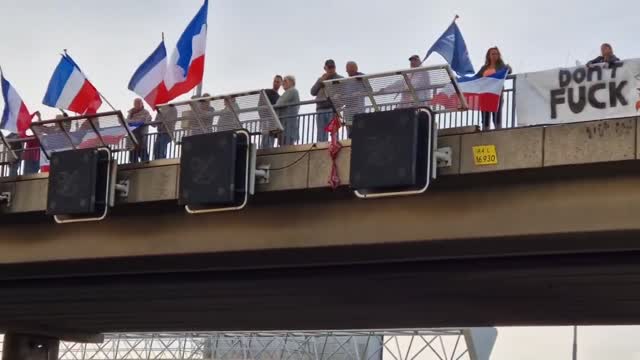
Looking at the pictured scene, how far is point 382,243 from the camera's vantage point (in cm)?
1825

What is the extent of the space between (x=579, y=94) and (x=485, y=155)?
155cm

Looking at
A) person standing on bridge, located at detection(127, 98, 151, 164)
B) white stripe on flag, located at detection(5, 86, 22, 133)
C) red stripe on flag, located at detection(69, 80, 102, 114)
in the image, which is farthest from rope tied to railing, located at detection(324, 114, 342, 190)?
white stripe on flag, located at detection(5, 86, 22, 133)

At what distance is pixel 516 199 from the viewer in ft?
55.7

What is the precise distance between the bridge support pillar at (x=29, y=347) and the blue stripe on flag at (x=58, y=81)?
14.3 meters

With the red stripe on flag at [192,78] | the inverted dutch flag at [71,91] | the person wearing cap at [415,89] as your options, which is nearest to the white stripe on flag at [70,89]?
the inverted dutch flag at [71,91]

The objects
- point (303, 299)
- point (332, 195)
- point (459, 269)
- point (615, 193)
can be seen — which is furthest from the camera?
point (303, 299)

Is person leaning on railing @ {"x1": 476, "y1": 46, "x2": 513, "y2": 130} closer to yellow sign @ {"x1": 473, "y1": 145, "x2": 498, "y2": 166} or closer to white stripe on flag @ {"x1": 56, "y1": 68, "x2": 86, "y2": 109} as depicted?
yellow sign @ {"x1": 473, "y1": 145, "x2": 498, "y2": 166}

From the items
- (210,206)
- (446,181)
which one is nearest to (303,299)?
(210,206)

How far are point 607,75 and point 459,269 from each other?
5.14 meters

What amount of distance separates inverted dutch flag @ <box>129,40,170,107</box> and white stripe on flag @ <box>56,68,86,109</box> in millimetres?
1233

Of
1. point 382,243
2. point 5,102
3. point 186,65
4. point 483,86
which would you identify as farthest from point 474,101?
point 5,102

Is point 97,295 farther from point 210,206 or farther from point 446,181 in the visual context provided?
point 446,181

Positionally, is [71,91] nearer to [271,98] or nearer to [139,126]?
[139,126]

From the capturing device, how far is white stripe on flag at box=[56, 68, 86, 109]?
2317 cm
